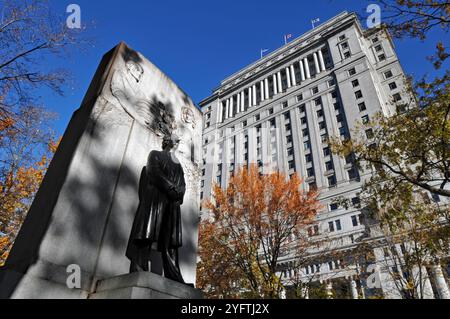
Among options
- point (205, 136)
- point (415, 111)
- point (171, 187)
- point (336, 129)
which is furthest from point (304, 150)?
point (171, 187)

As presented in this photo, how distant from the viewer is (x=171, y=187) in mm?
4484

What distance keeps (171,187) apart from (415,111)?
491 inches

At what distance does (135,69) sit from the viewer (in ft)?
21.1

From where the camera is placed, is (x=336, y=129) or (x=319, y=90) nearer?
(x=336, y=129)

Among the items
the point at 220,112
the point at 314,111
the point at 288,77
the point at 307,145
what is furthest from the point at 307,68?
the point at 220,112

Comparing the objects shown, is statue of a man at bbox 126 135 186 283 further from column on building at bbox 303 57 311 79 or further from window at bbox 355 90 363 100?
column on building at bbox 303 57 311 79

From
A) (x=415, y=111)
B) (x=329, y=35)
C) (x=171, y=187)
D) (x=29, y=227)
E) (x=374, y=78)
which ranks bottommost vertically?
(x=29, y=227)

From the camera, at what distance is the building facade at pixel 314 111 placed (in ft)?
145

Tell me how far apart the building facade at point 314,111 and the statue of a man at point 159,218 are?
33957 millimetres

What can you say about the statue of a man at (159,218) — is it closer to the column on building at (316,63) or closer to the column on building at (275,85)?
the column on building at (316,63)

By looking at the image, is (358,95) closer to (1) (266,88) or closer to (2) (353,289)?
(1) (266,88)
